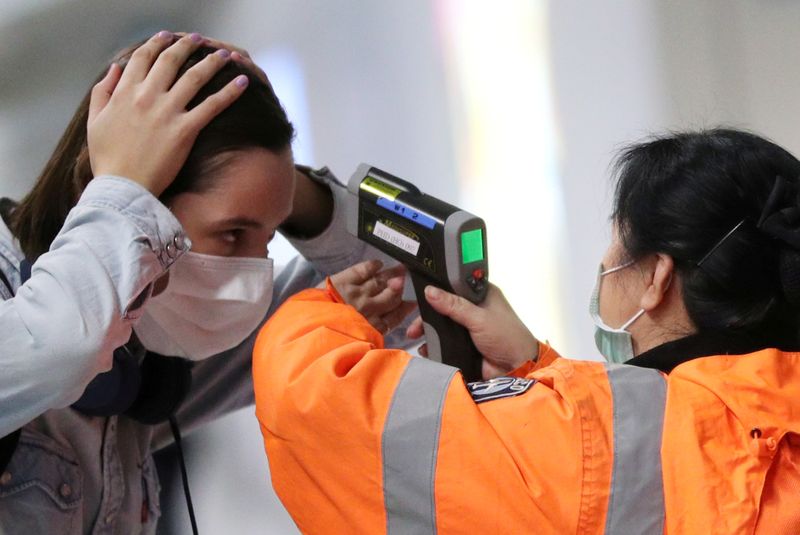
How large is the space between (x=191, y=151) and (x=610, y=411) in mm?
495

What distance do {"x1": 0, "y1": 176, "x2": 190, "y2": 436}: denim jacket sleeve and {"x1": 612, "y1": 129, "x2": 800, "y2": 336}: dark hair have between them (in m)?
0.47

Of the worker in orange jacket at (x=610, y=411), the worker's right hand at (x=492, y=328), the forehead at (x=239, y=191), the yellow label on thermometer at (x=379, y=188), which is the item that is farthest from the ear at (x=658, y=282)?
the forehead at (x=239, y=191)

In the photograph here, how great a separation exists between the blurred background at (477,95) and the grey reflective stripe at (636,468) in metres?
0.87

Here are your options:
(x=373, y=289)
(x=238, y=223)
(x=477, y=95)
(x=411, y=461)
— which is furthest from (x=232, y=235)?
(x=477, y=95)

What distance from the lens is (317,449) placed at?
30.9 inches

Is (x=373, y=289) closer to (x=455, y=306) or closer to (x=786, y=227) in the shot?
(x=455, y=306)

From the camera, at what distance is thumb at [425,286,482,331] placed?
0.93 meters

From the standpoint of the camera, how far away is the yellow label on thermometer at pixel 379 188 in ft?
3.13

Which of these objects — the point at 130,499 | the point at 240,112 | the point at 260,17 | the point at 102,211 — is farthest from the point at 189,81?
the point at 260,17

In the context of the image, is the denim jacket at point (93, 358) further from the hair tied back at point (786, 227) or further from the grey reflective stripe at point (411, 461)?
the hair tied back at point (786, 227)

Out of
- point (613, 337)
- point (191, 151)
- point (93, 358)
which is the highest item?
point (191, 151)

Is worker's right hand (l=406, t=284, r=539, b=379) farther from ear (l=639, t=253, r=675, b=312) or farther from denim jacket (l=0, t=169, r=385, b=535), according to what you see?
denim jacket (l=0, t=169, r=385, b=535)

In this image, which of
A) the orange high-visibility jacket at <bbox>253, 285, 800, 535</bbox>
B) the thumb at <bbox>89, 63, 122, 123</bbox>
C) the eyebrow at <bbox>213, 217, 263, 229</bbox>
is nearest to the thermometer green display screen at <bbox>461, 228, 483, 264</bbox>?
the orange high-visibility jacket at <bbox>253, 285, 800, 535</bbox>

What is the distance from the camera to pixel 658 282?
0.92 m
